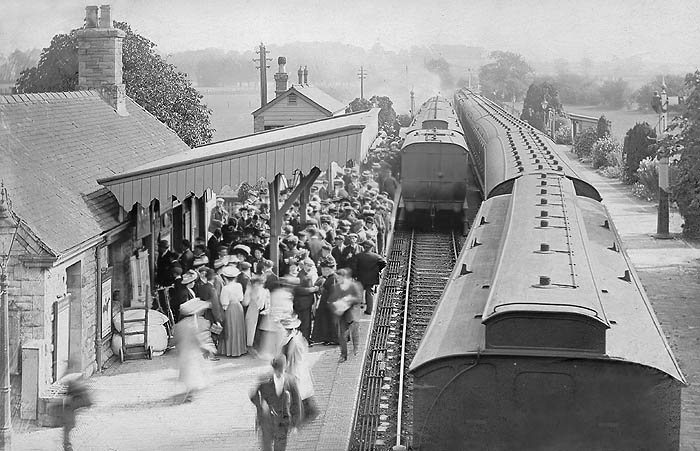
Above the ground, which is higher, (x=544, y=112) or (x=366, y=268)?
(x=544, y=112)

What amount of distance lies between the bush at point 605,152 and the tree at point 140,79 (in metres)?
20.7

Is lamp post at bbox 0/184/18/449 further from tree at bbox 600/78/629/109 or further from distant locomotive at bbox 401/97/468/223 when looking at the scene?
tree at bbox 600/78/629/109

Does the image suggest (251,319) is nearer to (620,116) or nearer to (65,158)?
(65,158)

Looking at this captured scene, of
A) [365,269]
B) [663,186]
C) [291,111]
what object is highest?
[291,111]

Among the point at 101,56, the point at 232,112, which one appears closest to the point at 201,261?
the point at 101,56

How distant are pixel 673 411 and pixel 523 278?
139cm

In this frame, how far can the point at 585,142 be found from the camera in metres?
45.5

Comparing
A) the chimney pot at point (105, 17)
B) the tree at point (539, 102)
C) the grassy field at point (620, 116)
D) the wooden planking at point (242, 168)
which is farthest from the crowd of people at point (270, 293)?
the tree at point (539, 102)

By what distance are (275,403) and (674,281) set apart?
11.9 meters

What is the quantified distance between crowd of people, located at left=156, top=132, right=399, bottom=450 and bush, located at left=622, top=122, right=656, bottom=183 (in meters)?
20.7

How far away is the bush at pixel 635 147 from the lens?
33.3 metres

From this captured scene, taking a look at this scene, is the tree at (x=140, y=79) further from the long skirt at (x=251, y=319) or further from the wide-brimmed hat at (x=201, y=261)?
the long skirt at (x=251, y=319)

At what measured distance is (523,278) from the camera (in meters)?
6.80

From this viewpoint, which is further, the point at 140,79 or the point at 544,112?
the point at 544,112
